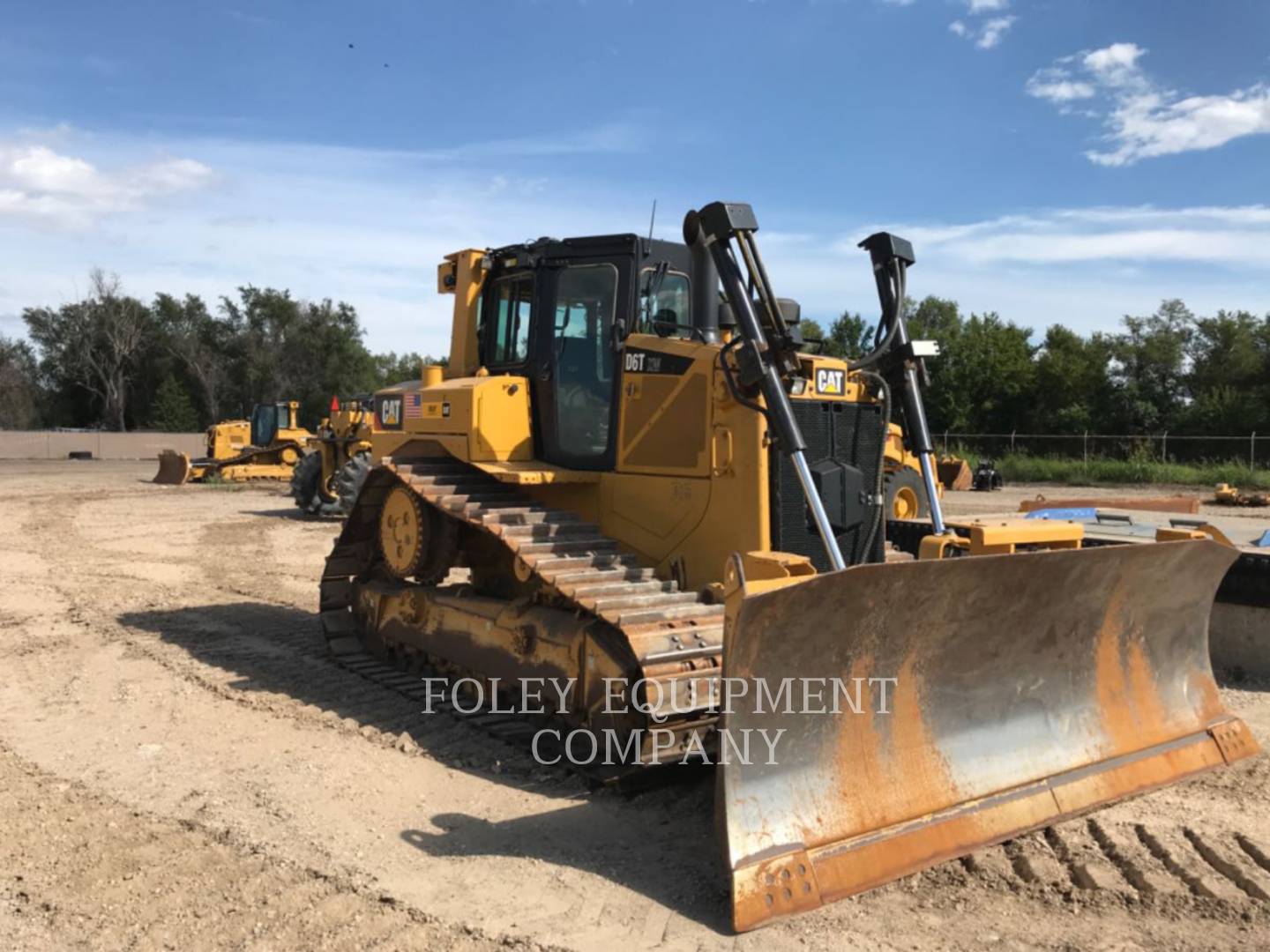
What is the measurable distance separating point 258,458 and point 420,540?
20570 mm

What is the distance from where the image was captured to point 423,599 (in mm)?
6578

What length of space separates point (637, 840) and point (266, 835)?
153 cm

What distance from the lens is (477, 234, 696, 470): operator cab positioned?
236 inches

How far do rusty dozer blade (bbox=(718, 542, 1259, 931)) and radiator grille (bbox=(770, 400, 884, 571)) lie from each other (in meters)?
1.17

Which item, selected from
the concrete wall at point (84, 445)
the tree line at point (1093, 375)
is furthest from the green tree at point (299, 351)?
the tree line at point (1093, 375)

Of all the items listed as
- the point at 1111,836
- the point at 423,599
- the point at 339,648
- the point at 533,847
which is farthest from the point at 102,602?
the point at 1111,836

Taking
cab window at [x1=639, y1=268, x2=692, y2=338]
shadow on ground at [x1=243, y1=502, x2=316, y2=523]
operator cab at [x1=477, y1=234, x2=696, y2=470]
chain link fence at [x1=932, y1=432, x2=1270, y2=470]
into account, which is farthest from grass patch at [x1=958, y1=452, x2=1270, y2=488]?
operator cab at [x1=477, y1=234, x2=696, y2=470]

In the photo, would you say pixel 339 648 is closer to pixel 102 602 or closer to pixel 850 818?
pixel 102 602

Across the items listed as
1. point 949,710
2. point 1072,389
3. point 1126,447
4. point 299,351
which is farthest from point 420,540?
point 299,351

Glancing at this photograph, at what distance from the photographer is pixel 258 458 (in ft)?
83.0

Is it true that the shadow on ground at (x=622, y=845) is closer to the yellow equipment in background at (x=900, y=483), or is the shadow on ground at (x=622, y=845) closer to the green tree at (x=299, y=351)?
the yellow equipment in background at (x=900, y=483)

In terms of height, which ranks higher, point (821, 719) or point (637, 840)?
point (821, 719)

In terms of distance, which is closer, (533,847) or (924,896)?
(924,896)

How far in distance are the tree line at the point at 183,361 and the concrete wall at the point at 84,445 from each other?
9719mm
